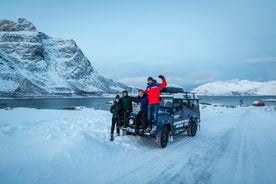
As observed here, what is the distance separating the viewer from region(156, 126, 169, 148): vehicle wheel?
9172mm

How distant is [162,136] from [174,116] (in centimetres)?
148

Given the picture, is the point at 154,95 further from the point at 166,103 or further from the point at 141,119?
the point at 166,103

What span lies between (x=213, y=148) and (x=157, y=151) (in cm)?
253

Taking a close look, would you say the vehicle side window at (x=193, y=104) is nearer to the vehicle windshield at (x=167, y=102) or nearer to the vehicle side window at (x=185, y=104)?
the vehicle side window at (x=185, y=104)

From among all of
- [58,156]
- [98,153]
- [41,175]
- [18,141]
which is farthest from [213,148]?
[18,141]

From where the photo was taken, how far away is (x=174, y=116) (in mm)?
10562

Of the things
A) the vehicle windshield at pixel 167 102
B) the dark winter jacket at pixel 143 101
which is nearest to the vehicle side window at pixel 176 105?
the vehicle windshield at pixel 167 102

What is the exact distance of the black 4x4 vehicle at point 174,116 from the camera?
31.1 feet

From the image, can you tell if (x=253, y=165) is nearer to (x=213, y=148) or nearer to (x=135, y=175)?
(x=213, y=148)

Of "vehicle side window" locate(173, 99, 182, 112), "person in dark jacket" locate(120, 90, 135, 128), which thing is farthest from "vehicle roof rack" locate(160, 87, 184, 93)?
"person in dark jacket" locate(120, 90, 135, 128)

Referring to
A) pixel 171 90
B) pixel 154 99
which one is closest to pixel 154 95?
pixel 154 99

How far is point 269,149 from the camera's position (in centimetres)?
972

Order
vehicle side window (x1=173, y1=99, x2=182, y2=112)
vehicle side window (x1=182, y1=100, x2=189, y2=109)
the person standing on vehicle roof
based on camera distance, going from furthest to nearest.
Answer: vehicle side window (x1=182, y1=100, x2=189, y2=109) → vehicle side window (x1=173, y1=99, x2=182, y2=112) → the person standing on vehicle roof

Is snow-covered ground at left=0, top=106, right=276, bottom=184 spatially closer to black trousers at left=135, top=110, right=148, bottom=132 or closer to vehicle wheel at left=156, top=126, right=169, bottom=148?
vehicle wheel at left=156, top=126, right=169, bottom=148
